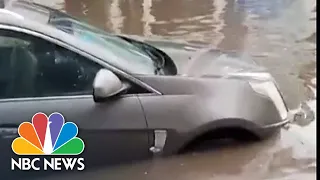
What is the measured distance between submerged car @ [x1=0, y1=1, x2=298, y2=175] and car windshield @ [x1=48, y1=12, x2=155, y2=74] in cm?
1

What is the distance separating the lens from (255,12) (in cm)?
333

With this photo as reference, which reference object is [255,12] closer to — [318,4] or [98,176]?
[318,4]

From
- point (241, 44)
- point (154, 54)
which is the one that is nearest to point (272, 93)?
point (241, 44)

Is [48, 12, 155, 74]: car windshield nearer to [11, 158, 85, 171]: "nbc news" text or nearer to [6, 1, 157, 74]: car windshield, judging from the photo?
[6, 1, 157, 74]: car windshield

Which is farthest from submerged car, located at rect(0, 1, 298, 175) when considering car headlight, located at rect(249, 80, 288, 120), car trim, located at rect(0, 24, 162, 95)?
car headlight, located at rect(249, 80, 288, 120)

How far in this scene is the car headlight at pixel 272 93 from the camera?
289 cm

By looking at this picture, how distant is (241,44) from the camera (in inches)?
132

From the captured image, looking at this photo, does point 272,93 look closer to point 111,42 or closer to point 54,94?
point 111,42

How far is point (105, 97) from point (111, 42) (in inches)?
18.9

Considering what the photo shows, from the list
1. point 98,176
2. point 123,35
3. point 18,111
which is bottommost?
point 98,176

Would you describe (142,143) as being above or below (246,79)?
below

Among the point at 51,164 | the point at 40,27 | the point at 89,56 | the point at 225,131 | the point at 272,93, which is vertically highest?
the point at 40,27

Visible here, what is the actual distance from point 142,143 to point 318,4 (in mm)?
1259

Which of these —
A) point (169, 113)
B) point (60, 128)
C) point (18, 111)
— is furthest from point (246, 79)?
point (18, 111)
